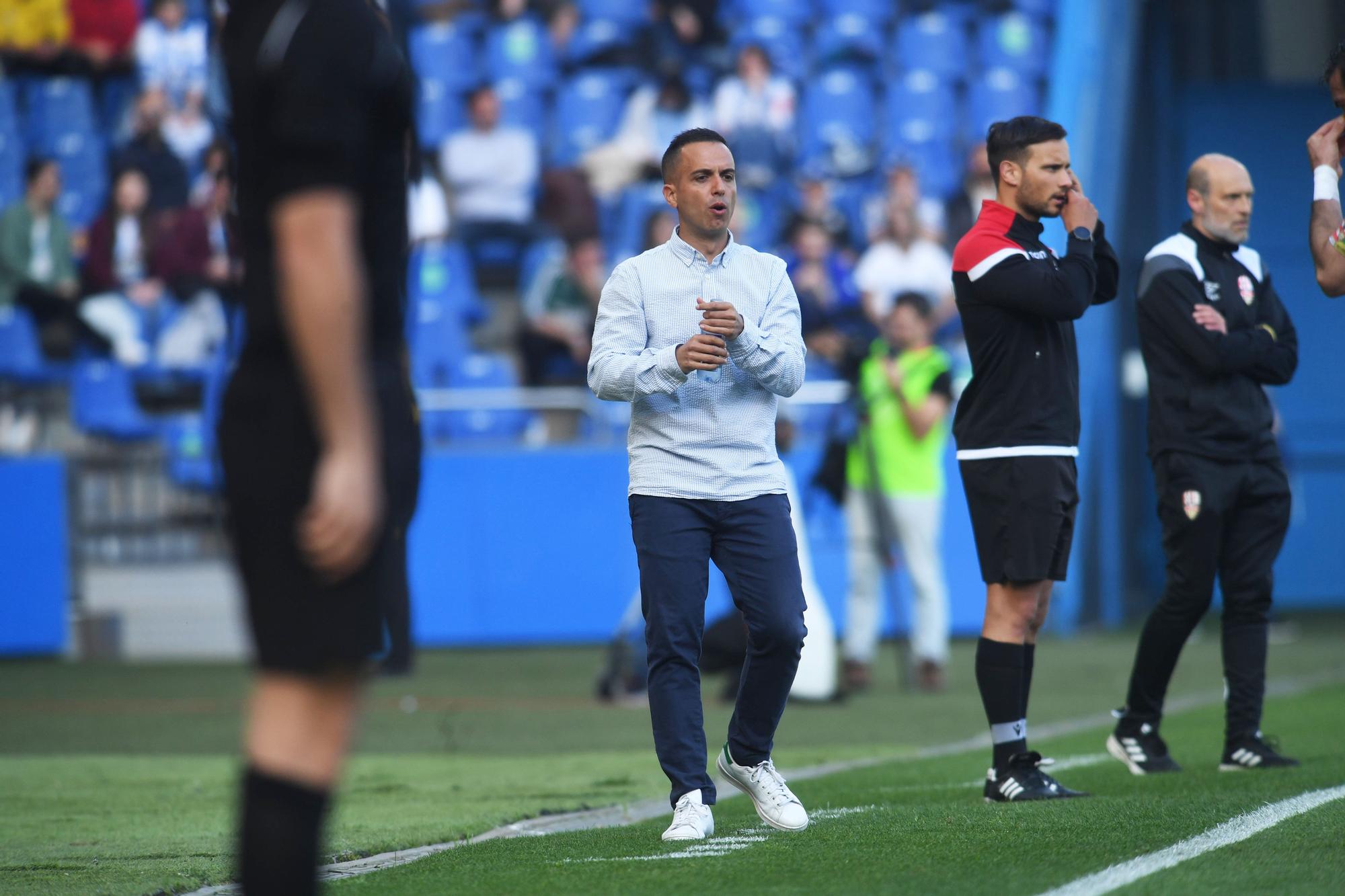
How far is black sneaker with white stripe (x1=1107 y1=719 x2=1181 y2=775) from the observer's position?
607 cm

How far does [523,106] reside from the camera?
664 inches

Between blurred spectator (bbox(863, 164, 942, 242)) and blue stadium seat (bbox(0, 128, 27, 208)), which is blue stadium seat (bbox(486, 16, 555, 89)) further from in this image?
blue stadium seat (bbox(0, 128, 27, 208))

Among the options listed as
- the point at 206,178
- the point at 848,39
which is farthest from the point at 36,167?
the point at 848,39

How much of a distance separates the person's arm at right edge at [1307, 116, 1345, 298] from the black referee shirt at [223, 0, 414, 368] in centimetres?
321

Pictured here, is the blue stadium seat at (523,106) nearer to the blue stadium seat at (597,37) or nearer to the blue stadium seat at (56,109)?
the blue stadium seat at (597,37)

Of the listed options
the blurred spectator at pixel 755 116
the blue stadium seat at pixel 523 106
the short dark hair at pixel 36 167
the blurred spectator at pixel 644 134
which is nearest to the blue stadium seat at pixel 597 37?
the blue stadium seat at pixel 523 106

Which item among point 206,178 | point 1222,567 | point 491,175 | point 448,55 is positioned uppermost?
point 448,55

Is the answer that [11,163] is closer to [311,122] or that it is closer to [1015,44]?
[1015,44]

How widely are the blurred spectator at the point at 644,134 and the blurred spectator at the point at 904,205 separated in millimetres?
1826

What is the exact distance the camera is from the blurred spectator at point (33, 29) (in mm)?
16375

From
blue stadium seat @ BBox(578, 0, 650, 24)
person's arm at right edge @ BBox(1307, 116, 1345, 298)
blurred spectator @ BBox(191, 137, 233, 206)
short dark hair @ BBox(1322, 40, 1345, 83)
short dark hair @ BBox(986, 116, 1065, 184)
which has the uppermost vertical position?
blue stadium seat @ BBox(578, 0, 650, 24)

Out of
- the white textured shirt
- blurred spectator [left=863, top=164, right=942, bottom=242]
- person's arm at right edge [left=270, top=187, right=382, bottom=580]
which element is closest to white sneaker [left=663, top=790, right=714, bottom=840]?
the white textured shirt

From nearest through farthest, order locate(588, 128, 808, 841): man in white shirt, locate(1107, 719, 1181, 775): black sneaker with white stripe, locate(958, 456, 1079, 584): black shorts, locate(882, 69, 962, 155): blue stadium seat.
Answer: locate(588, 128, 808, 841): man in white shirt < locate(958, 456, 1079, 584): black shorts < locate(1107, 719, 1181, 775): black sneaker with white stripe < locate(882, 69, 962, 155): blue stadium seat

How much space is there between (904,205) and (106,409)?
6.80m
